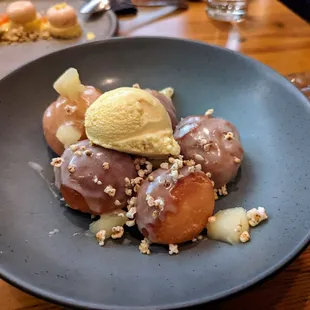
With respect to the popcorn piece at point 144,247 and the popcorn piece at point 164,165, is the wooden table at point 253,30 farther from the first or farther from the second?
the popcorn piece at point 144,247

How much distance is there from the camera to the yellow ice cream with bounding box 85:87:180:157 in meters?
0.81

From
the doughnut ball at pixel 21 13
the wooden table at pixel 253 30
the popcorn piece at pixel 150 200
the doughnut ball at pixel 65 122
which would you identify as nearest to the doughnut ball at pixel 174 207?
the popcorn piece at pixel 150 200

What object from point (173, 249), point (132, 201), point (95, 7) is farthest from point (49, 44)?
point (173, 249)

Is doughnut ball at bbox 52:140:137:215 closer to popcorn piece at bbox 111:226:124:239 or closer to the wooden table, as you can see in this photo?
popcorn piece at bbox 111:226:124:239

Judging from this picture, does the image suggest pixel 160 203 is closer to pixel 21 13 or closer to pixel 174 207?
pixel 174 207

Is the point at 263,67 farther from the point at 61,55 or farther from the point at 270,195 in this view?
the point at 61,55

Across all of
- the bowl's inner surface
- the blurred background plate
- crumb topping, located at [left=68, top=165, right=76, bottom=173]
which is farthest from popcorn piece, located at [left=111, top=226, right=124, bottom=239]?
the blurred background plate

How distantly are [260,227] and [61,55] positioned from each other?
64 centimetres

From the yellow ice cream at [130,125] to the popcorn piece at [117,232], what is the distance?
14 cm

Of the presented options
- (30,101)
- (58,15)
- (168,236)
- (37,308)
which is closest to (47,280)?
(37,308)

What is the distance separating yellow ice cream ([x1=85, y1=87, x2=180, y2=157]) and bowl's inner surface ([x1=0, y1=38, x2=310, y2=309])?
149 millimetres

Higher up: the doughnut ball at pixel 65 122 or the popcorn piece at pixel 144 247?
the doughnut ball at pixel 65 122

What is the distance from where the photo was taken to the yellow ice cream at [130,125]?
814 mm

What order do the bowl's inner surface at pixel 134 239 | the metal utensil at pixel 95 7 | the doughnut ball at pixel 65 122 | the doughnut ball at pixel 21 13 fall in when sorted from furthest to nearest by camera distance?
the metal utensil at pixel 95 7 < the doughnut ball at pixel 21 13 < the doughnut ball at pixel 65 122 < the bowl's inner surface at pixel 134 239
